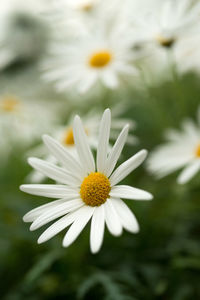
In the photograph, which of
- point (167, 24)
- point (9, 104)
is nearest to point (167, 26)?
point (167, 24)

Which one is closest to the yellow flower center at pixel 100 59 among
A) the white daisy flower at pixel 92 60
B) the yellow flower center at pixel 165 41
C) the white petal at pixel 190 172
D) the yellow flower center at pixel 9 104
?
the white daisy flower at pixel 92 60

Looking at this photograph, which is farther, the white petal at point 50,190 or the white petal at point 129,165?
the white petal at point 50,190

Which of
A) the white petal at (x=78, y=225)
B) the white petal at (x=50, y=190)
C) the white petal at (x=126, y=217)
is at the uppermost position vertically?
the white petal at (x=50, y=190)

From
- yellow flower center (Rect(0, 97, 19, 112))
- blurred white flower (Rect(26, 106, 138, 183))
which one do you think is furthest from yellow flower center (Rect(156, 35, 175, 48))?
yellow flower center (Rect(0, 97, 19, 112))

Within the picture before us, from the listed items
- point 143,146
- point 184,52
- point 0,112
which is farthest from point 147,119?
point 0,112

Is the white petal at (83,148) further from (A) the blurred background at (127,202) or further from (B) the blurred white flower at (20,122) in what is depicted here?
(B) the blurred white flower at (20,122)

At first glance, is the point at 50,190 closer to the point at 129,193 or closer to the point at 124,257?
the point at 129,193

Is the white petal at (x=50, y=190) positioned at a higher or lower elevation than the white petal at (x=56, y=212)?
higher

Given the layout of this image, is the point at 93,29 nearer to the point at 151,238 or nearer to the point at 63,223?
the point at 151,238
